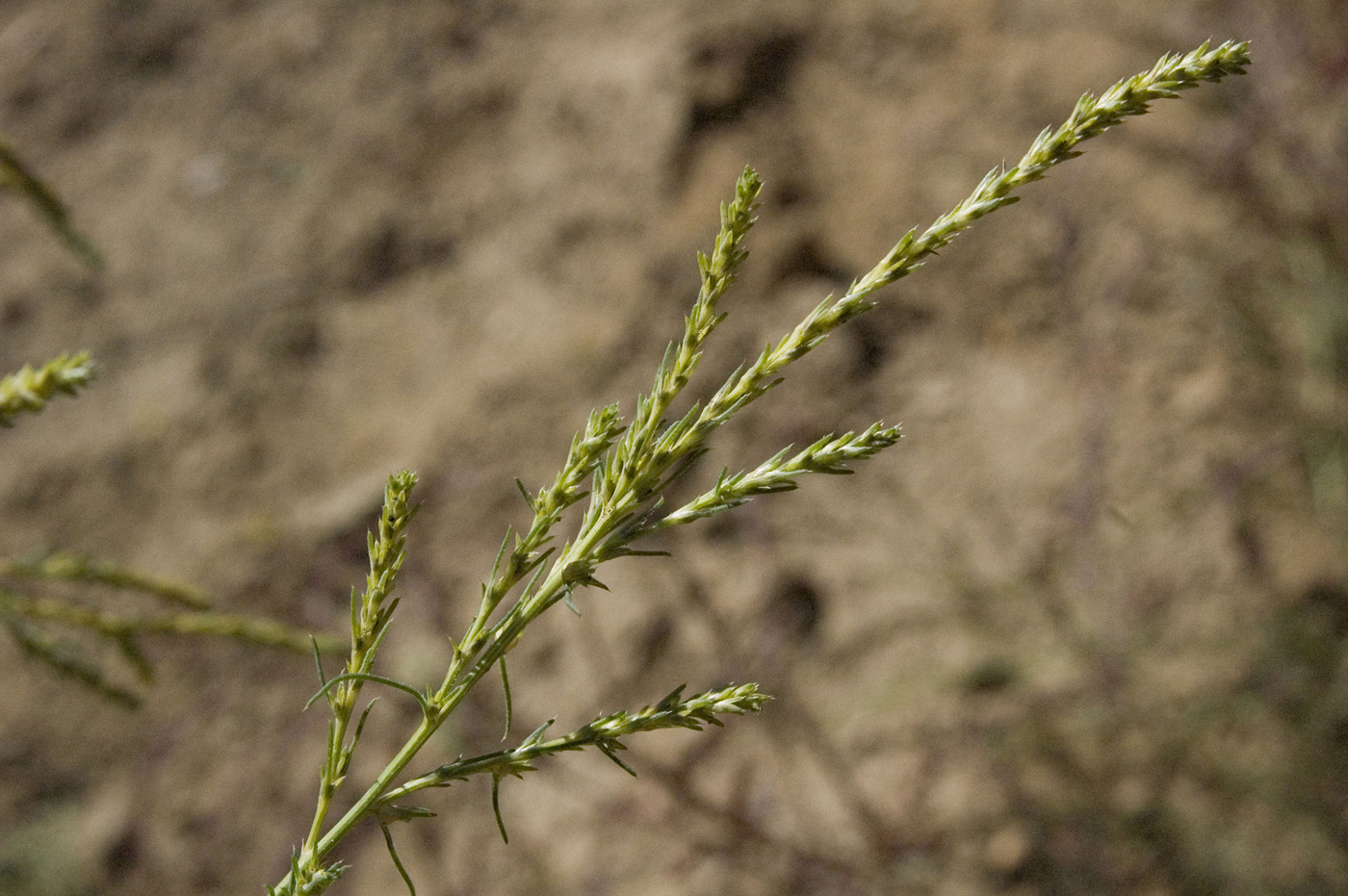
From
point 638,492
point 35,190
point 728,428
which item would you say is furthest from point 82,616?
point 728,428

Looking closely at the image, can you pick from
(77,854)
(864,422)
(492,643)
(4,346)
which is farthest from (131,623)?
(4,346)

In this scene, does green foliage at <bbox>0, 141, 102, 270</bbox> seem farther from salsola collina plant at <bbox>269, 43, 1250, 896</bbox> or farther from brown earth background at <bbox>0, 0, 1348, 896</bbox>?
brown earth background at <bbox>0, 0, 1348, 896</bbox>

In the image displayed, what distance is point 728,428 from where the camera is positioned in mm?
2652

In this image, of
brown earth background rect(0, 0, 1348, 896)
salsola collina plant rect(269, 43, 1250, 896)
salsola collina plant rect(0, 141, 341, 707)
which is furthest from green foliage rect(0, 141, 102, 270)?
brown earth background rect(0, 0, 1348, 896)

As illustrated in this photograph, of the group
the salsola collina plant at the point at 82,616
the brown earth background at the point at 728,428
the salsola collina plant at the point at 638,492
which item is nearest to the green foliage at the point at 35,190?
the salsola collina plant at the point at 82,616

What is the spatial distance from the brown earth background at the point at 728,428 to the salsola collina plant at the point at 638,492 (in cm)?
154

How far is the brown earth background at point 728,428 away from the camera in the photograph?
2.29 metres

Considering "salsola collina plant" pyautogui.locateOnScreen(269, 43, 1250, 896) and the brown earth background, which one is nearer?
"salsola collina plant" pyautogui.locateOnScreen(269, 43, 1250, 896)

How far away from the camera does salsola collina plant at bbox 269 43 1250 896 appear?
67 centimetres

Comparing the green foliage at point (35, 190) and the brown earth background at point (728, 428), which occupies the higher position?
the green foliage at point (35, 190)

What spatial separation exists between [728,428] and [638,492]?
6.36 ft

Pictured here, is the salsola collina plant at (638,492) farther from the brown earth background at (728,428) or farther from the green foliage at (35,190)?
the brown earth background at (728,428)

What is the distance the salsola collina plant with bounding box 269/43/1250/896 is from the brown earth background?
154cm

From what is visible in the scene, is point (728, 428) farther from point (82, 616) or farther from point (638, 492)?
point (638, 492)
